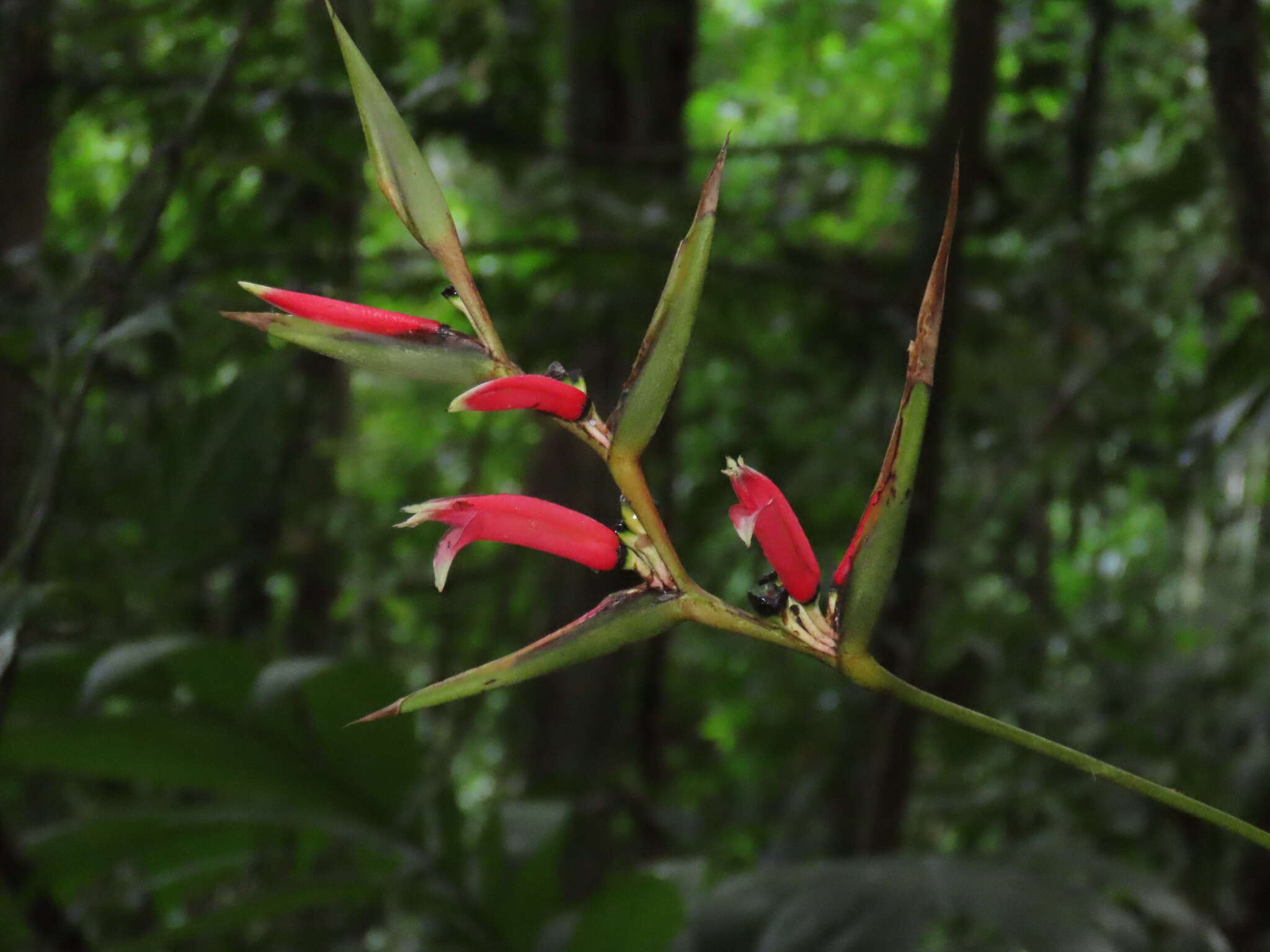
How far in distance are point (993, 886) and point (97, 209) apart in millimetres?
823

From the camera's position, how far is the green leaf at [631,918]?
0.70 meters

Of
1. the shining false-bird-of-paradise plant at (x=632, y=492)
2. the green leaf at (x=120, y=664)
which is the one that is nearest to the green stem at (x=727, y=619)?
the shining false-bird-of-paradise plant at (x=632, y=492)

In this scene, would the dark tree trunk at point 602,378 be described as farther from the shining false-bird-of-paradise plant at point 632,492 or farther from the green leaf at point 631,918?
the shining false-bird-of-paradise plant at point 632,492

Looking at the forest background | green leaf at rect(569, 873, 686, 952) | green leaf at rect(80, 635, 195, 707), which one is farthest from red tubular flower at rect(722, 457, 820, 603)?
green leaf at rect(569, 873, 686, 952)

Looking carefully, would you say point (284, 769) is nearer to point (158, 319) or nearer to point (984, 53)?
point (158, 319)

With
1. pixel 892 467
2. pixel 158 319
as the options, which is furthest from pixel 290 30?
pixel 892 467

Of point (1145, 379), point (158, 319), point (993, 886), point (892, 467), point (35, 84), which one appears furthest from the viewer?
point (1145, 379)

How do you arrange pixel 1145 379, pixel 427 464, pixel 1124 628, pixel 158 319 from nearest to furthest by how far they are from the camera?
1. pixel 158 319
2. pixel 1145 379
3. pixel 1124 628
4. pixel 427 464

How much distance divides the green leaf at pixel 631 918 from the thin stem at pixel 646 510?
0.53 m

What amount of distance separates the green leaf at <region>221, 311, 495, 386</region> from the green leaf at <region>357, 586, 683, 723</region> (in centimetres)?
5

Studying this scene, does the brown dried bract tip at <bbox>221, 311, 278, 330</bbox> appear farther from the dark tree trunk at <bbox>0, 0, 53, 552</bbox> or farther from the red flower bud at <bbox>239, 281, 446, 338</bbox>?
the dark tree trunk at <bbox>0, 0, 53, 552</bbox>

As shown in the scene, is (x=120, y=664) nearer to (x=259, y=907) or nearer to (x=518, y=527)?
(x=259, y=907)

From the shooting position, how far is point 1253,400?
1.65 feet

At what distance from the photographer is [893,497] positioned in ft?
0.64
